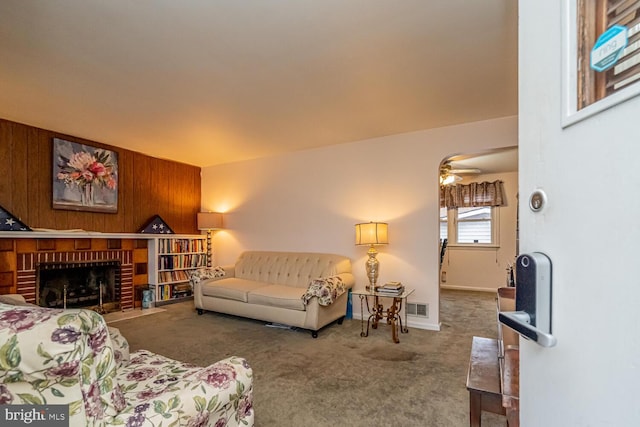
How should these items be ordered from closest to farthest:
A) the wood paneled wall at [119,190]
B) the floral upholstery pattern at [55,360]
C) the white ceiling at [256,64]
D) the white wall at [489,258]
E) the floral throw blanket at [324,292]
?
1. the floral upholstery pattern at [55,360]
2. the white ceiling at [256,64]
3. the floral throw blanket at [324,292]
4. the wood paneled wall at [119,190]
5. the white wall at [489,258]

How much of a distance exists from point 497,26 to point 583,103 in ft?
6.32

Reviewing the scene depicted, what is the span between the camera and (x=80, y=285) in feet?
14.1

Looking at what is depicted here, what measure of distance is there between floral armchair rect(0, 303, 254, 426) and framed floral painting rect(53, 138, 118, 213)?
391cm

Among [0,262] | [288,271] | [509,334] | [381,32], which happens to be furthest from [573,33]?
[0,262]

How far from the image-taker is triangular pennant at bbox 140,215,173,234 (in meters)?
4.86

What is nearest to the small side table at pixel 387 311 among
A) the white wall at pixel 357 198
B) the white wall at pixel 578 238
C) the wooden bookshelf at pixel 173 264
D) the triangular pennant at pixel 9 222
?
the white wall at pixel 357 198

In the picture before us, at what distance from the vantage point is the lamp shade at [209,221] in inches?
209

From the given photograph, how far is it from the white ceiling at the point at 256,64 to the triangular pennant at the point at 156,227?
155 cm

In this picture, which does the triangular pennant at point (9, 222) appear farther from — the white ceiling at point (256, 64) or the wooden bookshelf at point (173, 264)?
the wooden bookshelf at point (173, 264)

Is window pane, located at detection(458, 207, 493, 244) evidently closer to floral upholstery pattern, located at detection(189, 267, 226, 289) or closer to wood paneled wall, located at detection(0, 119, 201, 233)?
floral upholstery pattern, located at detection(189, 267, 226, 289)

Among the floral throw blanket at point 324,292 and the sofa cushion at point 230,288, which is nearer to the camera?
the floral throw blanket at point 324,292

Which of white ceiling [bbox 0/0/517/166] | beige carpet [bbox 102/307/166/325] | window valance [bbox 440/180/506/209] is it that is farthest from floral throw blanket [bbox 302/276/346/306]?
window valance [bbox 440/180/506/209]

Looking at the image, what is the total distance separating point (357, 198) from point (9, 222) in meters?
4.04
